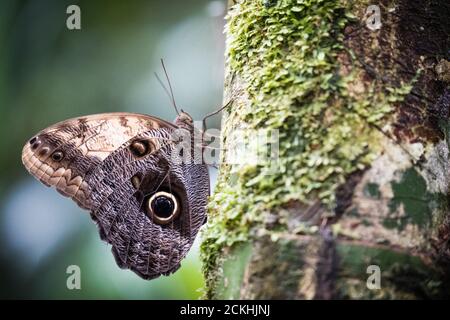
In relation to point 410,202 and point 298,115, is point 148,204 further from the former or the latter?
point 410,202

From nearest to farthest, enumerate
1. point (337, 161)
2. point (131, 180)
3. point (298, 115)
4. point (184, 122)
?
point (337, 161) → point (298, 115) → point (131, 180) → point (184, 122)

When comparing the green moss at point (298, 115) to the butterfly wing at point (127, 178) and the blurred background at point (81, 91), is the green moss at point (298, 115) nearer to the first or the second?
the butterfly wing at point (127, 178)

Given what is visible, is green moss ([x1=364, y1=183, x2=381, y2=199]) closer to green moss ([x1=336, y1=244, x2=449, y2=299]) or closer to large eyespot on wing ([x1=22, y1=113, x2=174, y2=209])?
green moss ([x1=336, y1=244, x2=449, y2=299])

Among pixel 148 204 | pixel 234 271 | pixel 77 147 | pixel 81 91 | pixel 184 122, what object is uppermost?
pixel 81 91

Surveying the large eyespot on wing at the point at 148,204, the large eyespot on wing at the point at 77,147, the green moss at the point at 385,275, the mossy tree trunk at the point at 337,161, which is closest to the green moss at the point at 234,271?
the mossy tree trunk at the point at 337,161

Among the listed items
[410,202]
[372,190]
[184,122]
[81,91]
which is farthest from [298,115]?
[81,91]

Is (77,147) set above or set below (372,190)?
above
